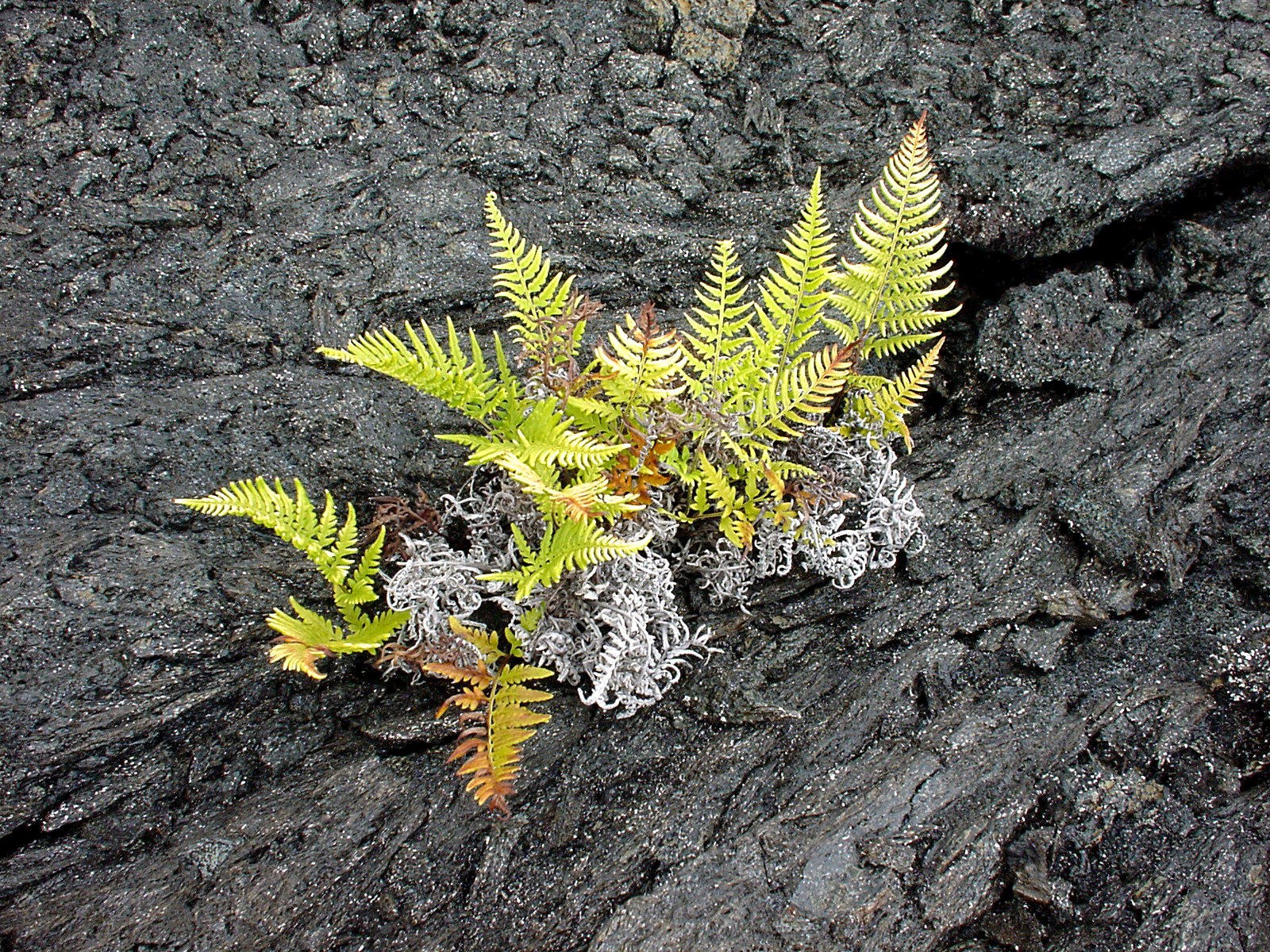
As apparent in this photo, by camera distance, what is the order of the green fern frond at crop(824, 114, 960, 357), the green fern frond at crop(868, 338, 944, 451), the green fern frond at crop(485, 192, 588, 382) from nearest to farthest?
the green fern frond at crop(485, 192, 588, 382) < the green fern frond at crop(824, 114, 960, 357) < the green fern frond at crop(868, 338, 944, 451)

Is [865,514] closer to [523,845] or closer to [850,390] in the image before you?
[850,390]

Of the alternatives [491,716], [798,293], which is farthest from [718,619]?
[798,293]

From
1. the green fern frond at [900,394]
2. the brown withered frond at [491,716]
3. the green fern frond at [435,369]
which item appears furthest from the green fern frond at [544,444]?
the green fern frond at [900,394]

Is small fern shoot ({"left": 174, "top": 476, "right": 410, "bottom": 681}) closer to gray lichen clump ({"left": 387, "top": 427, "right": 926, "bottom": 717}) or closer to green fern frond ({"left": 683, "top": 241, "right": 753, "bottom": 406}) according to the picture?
gray lichen clump ({"left": 387, "top": 427, "right": 926, "bottom": 717})

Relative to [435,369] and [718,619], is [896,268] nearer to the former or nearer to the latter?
[718,619]

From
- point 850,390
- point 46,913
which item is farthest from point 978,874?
point 46,913

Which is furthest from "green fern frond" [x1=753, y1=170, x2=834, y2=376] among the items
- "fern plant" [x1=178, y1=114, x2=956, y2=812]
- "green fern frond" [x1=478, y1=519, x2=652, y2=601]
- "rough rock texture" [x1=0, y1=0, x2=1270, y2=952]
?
"green fern frond" [x1=478, y1=519, x2=652, y2=601]
